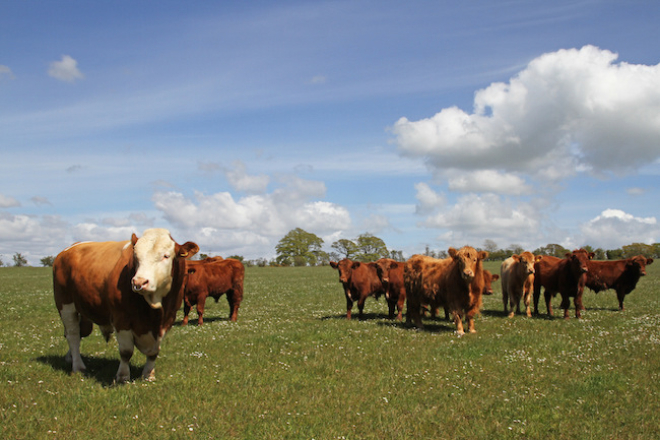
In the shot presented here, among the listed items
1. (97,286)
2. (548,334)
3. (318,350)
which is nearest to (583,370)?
(548,334)

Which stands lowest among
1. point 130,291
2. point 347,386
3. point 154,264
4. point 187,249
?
point 347,386

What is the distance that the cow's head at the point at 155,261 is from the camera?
313 inches

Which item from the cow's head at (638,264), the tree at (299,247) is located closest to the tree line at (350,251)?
the tree at (299,247)

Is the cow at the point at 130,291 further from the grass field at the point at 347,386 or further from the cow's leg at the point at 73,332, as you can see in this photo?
the grass field at the point at 347,386

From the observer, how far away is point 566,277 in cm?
1802

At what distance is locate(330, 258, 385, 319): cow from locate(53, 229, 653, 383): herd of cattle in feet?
0.13

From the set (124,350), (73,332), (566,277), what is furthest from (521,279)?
(73,332)

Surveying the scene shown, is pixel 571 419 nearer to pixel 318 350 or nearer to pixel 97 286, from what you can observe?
pixel 318 350

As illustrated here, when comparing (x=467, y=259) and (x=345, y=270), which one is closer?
(x=467, y=259)

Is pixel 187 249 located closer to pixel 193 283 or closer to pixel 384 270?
pixel 193 283

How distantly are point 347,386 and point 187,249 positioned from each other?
387 centimetres

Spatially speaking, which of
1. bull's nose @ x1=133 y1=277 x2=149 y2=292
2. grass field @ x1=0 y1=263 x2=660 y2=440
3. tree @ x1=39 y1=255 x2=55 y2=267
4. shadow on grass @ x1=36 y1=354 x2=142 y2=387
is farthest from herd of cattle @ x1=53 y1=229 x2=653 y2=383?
tree @ x1=39 y1=255 x2=55 y2=267

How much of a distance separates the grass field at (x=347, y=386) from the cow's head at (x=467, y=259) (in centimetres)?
178

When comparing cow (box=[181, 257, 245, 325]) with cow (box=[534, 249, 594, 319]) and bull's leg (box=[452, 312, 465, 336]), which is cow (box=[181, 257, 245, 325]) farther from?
cow (box=[534, 249, 594, 319])
